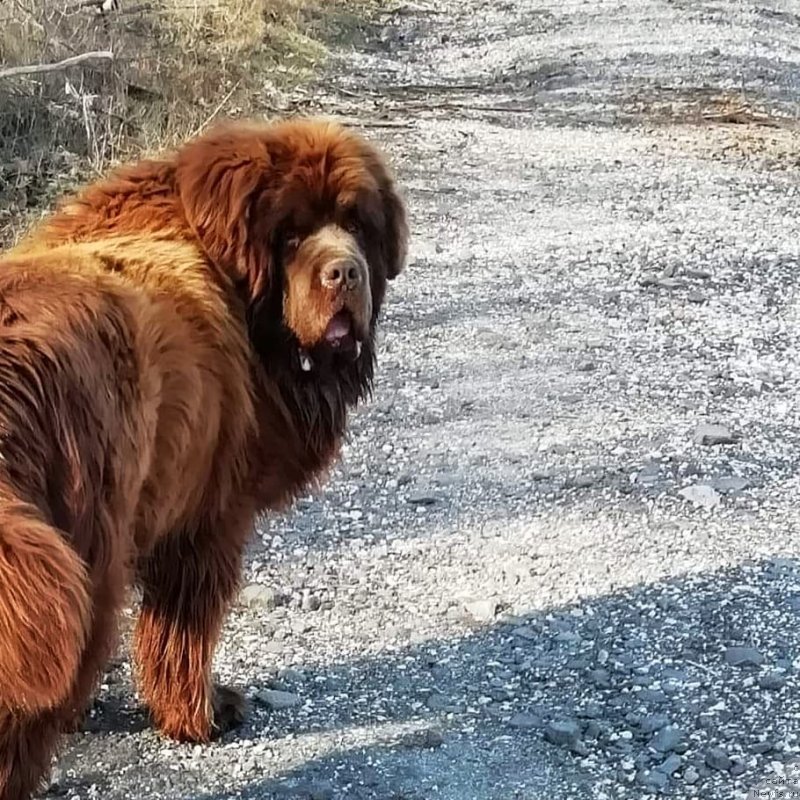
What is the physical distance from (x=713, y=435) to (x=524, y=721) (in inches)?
88.1

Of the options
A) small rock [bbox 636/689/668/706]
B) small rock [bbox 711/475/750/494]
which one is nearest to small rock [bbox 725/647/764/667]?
small rock [bbox 636/689/668/706]

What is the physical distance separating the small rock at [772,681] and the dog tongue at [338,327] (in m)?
1.82

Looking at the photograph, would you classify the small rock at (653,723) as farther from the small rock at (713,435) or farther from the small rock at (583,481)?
the small rock at (713,435)

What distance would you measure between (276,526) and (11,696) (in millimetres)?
2446

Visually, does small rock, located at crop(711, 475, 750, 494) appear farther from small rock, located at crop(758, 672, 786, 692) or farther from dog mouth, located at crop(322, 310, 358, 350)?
dog mouth, located at crop(322, 310, 358, 350)

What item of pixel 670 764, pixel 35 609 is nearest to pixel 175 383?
pixel 35 609

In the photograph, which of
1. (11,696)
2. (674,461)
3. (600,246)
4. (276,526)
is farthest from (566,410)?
(11,696)

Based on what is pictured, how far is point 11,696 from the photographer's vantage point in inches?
103

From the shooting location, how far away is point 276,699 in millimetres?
4047

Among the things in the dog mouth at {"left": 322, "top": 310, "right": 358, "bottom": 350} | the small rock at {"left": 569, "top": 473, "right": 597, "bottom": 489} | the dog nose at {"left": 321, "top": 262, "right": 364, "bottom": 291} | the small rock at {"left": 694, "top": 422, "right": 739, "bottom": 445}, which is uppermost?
the dog nose at {"left": 321, "top": 262, "right": 364, "bottom": 291}

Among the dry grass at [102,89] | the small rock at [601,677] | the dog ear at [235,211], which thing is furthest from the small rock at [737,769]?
the dry grass at [102,89]

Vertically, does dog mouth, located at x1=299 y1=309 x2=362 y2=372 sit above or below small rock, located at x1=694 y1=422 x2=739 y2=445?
above

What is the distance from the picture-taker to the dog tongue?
11.8ft

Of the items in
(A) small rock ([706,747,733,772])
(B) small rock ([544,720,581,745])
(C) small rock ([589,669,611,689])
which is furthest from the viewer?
(C) small rock ([589,669,611,689])
